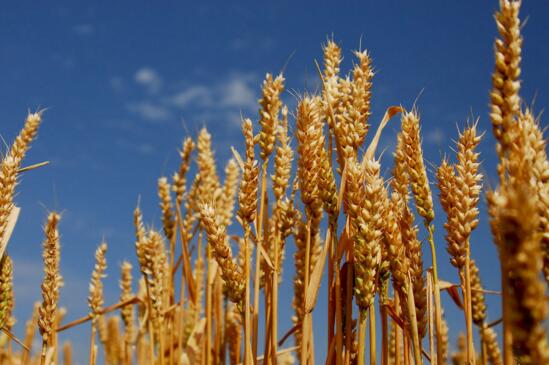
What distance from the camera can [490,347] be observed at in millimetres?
4488

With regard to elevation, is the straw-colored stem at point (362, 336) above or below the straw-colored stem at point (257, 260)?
below

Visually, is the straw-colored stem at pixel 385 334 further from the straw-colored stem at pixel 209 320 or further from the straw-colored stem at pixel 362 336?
the straw-colored stem at pixel 209 320

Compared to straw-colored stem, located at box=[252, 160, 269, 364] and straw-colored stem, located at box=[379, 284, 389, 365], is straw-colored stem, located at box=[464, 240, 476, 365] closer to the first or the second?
straw-colored stem, located at box=[379, 284, 389, 365]

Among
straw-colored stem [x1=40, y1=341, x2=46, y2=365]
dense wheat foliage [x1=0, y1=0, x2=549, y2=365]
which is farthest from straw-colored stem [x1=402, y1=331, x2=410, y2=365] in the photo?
straw-colored stem [x1=40, y1=341, x2=46, y2=365]

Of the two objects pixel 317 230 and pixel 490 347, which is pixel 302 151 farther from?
pixel 490 347

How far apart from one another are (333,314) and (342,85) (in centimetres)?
116

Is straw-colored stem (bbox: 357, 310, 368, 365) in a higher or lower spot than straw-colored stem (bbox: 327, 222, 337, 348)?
lower

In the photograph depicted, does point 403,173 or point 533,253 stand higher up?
point 403,173

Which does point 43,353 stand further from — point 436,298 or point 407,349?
point 436,298

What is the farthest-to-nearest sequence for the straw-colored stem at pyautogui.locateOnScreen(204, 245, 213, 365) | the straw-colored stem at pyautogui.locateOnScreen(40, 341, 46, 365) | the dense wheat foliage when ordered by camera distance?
the straw-colored stem at pyautogui.locateOnScreen(204, 245, 213, 365) → the straw-colored stem at pyautogui.locateOnScreen(40, 341, 46, 365) → the dense wheat foliage

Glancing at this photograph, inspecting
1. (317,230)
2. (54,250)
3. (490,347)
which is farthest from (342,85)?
(490,347)

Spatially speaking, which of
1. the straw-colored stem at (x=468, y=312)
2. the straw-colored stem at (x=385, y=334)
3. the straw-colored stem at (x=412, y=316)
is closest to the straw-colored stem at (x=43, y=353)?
the straw-colored stem at (x=385, y=334)

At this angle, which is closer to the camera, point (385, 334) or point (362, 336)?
point (362, 336)

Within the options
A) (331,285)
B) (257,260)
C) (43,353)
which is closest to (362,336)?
(331,285)
